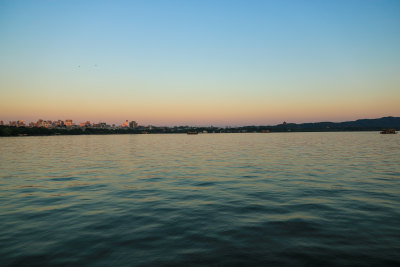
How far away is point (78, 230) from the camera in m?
11.6

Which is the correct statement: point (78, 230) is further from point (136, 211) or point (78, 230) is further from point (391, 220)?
point (391, 220)

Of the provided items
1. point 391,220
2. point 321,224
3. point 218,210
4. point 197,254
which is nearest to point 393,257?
point 321,224

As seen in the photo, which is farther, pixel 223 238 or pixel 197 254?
pixel 223 238

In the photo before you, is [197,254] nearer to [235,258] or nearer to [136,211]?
[235,258]

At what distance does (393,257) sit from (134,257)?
887cm

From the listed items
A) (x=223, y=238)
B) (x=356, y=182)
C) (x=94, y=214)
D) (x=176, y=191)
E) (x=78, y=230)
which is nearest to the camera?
(x=223, y=238)

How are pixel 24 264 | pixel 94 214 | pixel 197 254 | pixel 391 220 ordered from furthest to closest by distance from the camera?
pixel 94 214
pixel 391 220
pixel 197 254
pixel 24 264

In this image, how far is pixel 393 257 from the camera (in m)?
8.55

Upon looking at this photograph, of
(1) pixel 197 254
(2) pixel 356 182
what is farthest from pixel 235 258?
(2) pixel 356 182

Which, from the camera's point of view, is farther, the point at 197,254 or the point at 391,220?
the point at 391,220

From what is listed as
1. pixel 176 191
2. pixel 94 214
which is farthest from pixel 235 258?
pixel 176 191

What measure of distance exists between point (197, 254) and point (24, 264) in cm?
580

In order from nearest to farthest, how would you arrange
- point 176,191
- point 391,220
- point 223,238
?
1. point 223,238
2. point 391,220
3. point 176,191

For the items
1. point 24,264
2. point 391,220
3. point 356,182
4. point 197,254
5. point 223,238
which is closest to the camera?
point 24,264
